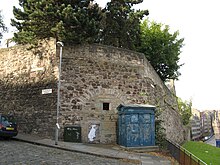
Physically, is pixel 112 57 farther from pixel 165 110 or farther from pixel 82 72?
pixel 165 110

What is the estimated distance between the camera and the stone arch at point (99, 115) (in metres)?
14.1

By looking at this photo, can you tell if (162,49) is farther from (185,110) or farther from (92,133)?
(185,110)

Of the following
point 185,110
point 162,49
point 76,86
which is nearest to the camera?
point 76,86

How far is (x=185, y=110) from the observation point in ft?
117

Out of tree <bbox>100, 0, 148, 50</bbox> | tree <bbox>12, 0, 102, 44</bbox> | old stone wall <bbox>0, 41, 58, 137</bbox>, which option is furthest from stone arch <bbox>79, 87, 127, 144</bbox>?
tree <bbox>100, 0, 148, 50</bbox>

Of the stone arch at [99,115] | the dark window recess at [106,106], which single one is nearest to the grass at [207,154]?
the stone arch at [99,115]

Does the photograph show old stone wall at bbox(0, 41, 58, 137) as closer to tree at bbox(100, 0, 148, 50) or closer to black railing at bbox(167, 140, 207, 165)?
tree at bbox(100, 0, 148, 50)

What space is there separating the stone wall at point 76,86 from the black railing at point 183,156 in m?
3.47

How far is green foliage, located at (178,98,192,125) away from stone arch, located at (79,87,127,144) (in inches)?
783

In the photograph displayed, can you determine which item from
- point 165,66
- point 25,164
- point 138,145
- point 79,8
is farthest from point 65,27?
point 165,66

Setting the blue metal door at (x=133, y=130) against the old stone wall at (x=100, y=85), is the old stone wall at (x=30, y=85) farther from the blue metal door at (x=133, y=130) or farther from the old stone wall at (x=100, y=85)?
the blue metal door at (x=133, y=130)

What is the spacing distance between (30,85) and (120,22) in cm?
832

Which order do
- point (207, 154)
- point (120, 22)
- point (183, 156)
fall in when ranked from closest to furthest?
point (183, 156) < point (207, 154) < point (120, 22)

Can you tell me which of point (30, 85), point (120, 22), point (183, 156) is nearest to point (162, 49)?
point (120, 22)
